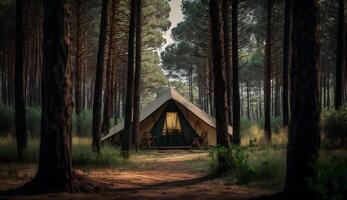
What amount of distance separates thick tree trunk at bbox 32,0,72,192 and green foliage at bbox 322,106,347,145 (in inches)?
425

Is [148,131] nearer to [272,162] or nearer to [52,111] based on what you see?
[272,162]

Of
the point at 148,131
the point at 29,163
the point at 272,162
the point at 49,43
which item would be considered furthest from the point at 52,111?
the point at 148,131

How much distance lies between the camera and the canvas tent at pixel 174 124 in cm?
2136

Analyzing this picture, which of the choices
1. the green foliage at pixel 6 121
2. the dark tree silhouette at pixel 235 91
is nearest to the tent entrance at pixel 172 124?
the green foliage at pixel 6 121

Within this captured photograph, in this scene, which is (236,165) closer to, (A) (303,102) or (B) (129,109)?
(A) (303,102)

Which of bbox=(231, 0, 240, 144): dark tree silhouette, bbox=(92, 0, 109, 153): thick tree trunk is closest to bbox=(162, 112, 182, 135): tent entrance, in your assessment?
bbox=(231, 0, 240, 144): dark tree silhouette

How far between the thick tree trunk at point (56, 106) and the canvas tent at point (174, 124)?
13.5 m

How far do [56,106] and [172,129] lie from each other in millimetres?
15072

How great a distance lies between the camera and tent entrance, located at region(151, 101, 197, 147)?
21.9 meters

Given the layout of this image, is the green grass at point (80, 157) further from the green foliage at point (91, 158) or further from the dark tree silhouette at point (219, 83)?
the dark tree silhouette at point (219, 83)

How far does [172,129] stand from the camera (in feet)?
72.7

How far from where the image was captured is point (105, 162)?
1270 centimetres

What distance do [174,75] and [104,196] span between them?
44.6 meters

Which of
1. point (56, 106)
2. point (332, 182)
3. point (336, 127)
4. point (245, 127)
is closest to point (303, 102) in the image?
point (332, 182)
